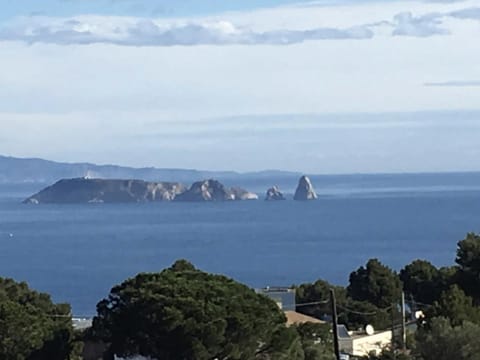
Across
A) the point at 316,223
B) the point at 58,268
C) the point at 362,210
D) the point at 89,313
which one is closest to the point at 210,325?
the point at 89,313

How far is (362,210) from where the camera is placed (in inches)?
6314

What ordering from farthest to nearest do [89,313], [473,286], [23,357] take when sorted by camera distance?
[89,313] → [473,286] → [23,357]

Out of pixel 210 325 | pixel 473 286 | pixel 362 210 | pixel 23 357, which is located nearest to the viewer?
pixel 210 325

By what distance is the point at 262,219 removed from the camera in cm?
14962

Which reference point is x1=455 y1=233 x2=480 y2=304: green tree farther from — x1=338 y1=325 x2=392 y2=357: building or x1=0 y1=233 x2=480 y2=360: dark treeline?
x1=0 y1=233 x2=480 y2=360: dark treeline

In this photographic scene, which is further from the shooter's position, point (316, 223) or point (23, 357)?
point (316, 223)

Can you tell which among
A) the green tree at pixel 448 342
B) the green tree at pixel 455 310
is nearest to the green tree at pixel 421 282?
the green tree at pixel 455 310

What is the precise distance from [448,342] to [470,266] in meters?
12.2

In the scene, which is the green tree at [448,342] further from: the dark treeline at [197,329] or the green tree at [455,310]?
the green tree at [455,310]

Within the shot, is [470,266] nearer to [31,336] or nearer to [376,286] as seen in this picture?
[376,286]

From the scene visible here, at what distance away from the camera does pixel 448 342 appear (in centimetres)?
2341

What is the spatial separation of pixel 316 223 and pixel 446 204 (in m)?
37.1

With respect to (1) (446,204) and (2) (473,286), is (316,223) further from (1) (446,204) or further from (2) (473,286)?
(2) (473,286)

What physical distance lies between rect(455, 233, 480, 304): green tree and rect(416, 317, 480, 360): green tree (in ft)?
33.3
